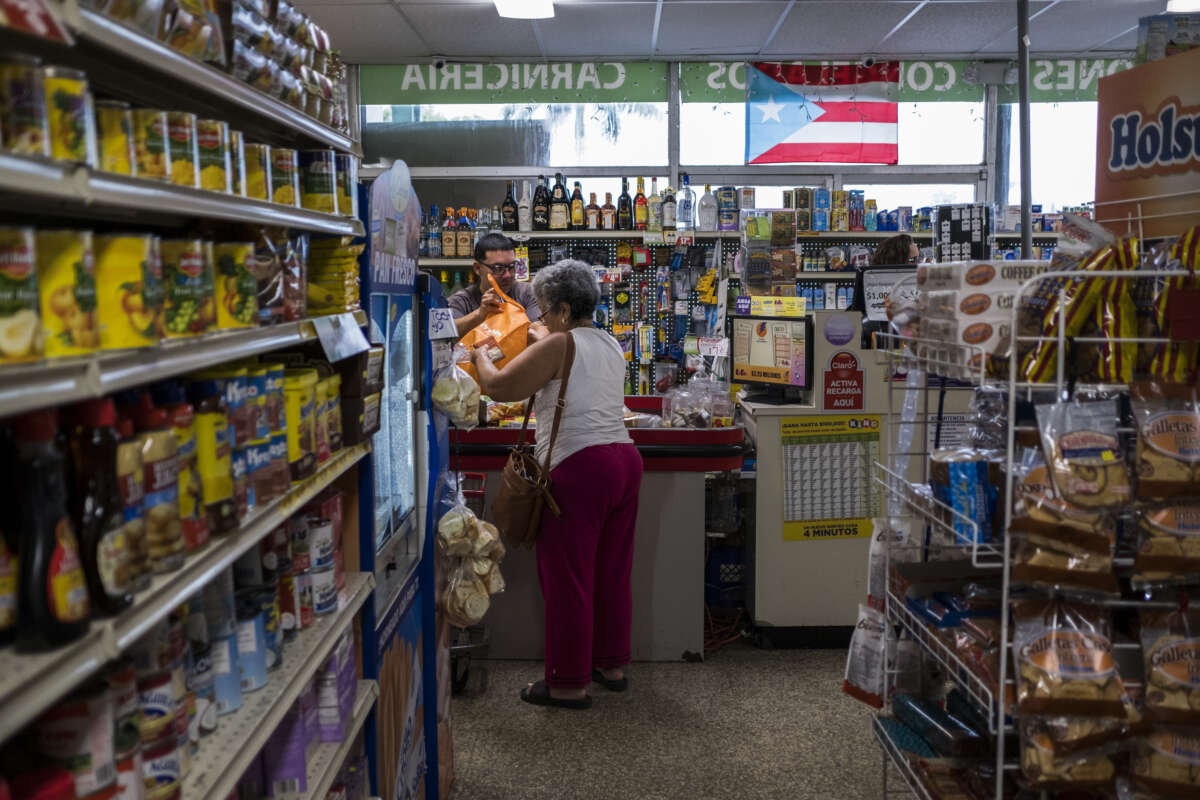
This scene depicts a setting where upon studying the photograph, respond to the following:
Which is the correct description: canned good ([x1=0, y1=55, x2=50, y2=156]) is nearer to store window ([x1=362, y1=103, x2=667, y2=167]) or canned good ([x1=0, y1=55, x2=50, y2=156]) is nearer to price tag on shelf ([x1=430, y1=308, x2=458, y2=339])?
price tag on shelf ([x1=430, y1=308, x2=458, y2=339])

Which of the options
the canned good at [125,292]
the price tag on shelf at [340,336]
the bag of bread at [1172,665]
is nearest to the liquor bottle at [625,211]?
the price tag on shelf at [340,336]

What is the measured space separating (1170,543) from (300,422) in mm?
1827

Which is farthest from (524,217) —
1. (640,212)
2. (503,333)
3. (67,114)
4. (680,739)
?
(67,114)

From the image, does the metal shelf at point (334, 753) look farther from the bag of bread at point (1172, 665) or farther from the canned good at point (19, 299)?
the bag of bread at point (1172, 665)

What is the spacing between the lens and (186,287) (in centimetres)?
145

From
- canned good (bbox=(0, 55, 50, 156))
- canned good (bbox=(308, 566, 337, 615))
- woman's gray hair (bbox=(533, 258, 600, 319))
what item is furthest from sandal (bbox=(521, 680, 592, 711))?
canned good (bbox=(0, 55, 50, 156))

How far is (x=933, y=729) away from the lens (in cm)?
237

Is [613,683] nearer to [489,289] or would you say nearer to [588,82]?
[489,289]

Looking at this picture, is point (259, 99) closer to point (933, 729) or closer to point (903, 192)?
point (933, 729)

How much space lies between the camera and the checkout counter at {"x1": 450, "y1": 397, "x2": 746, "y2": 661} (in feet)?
14.1

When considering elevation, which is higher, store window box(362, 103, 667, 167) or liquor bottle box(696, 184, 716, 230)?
store window box(362, 103, 667, 167)

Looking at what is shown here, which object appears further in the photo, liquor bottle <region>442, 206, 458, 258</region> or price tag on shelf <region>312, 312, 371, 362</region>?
liquor bottle <region>442, 206, 458, 258</region>

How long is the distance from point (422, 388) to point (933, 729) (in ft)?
5.92

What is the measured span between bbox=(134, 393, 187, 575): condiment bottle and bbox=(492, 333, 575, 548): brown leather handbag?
2298 millimetres
